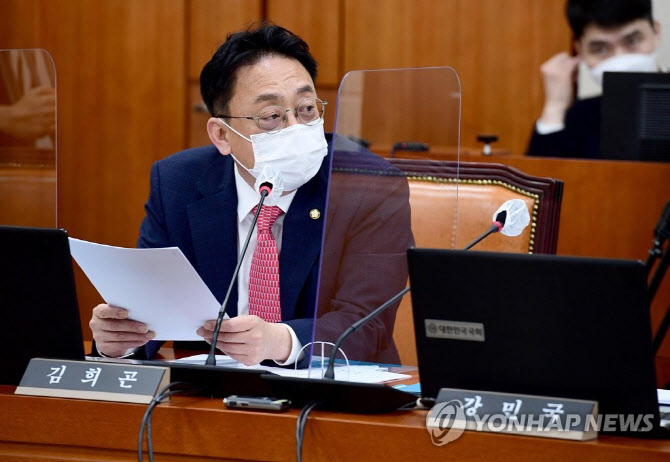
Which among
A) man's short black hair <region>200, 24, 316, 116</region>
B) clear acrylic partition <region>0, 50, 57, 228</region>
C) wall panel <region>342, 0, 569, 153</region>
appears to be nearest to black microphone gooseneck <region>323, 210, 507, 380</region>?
clear acrylic partition <region>0, 50, 57, 228</region>

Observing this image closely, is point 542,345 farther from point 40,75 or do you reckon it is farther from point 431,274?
point 40,75

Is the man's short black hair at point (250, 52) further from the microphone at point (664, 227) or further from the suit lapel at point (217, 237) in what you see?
the microphone at point (664, 227)

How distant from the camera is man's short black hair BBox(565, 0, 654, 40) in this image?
11.3 feet

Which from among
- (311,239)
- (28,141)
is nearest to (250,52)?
(311,239)

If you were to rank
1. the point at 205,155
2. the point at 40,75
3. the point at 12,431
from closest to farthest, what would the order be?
the point at 12,431 → the point at 40,75 → the point at 205,155

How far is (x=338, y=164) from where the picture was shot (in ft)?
4.30

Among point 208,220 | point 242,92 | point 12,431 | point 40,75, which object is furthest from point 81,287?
point 242,92

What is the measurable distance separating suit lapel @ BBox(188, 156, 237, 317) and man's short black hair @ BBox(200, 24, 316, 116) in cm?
21

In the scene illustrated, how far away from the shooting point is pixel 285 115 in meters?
1.96

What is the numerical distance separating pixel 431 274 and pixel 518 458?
0.75ft

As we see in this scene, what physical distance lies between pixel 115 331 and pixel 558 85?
8.71ft

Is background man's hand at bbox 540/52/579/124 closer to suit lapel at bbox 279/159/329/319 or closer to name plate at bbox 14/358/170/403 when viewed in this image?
suit lapel at bbox 279/159/329/319

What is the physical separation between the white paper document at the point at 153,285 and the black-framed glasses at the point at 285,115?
58 cm
